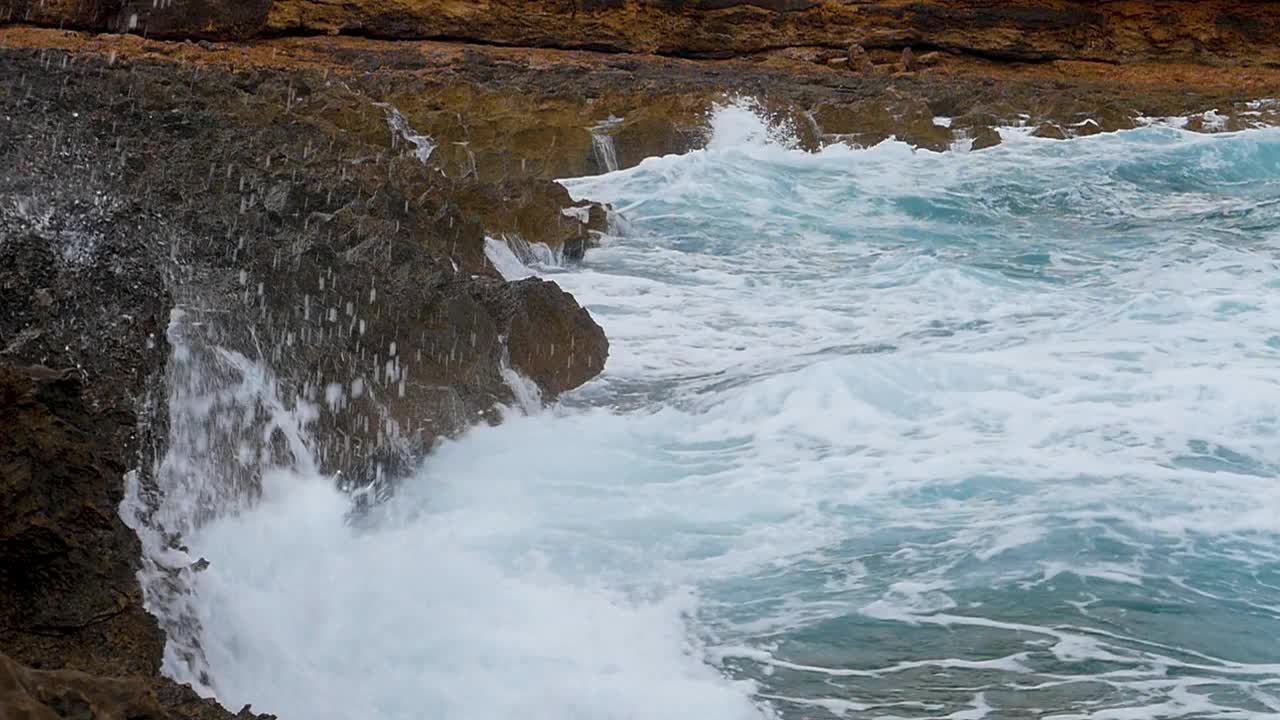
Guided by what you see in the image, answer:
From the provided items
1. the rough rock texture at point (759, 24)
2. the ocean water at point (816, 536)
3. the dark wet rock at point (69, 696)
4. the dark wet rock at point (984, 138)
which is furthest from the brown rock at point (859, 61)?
the dark wet rock at point (69, 696)

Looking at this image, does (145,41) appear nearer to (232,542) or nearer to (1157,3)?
(1157,3)

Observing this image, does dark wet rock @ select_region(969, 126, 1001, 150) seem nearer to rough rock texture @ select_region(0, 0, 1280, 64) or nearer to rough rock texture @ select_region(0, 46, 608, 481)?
rough rock texture @ select_region(0, 0, 1280, 64)

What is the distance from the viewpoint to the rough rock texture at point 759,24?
18969 mm

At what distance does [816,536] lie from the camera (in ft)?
14.8

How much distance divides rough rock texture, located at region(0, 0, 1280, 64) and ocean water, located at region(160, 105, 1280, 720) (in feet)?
39.6

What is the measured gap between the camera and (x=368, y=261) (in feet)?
17.2

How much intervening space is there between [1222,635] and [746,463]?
178cm

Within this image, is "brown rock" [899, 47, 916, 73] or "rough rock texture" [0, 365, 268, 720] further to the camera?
"brown rock" [899, 47, 916, 73]

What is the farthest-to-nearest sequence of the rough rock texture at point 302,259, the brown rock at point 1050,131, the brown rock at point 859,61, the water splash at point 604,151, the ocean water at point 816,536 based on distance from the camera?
the brown rock at point 859,61 < the brown rock at point 1050,131 < the water splash at point 604,151 < the rough rock texture at point 302,259 < the ocean water at point 816,536

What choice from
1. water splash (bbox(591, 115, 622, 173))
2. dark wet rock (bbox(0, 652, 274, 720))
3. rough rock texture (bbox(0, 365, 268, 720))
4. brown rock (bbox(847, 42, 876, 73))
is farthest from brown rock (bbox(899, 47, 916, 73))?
dark wet rock (bbox(0, 652, 274, 720))

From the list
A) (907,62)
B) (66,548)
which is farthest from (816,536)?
(907,62)

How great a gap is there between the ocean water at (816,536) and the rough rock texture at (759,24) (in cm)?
1208

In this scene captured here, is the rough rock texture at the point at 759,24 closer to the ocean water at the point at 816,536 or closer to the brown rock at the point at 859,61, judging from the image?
the brown rock at the point at 859,61

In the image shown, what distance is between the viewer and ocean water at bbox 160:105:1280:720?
3.46m
